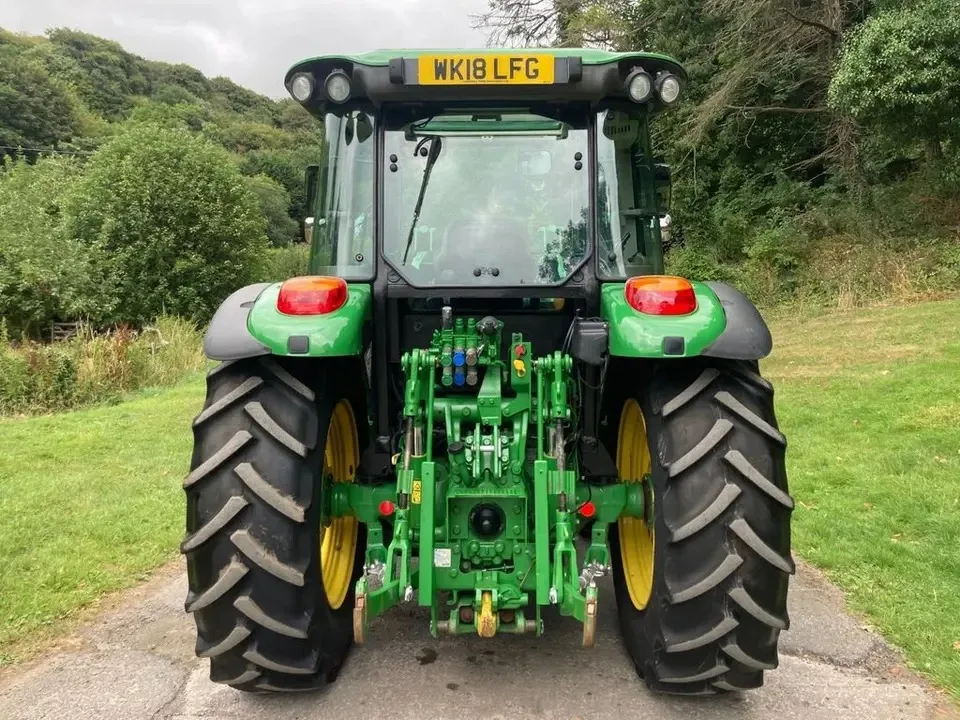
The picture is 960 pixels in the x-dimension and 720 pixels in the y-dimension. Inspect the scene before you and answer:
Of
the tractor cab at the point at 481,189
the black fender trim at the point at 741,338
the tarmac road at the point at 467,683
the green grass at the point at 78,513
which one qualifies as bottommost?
the tarmac road at the point at 467,683

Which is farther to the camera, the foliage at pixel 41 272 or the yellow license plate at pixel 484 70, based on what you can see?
the foliage at pixel 41 272

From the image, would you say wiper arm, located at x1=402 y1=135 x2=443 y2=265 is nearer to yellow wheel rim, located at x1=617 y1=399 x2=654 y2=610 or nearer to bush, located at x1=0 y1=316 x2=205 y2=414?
yellow wheel rim, located at x1=617 y1=399 x2=654 y2=610

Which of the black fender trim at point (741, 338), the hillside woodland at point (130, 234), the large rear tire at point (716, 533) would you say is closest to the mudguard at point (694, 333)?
the black fender trim at point (741, 338)

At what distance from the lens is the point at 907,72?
39.1ft

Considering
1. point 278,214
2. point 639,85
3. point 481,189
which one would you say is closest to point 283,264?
point 278,214

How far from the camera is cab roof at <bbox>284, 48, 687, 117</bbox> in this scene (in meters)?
2.76

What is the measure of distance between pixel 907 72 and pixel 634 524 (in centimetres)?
1170

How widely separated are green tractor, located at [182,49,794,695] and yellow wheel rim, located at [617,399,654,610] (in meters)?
0.01

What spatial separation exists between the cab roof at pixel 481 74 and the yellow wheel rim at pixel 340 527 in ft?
3.94

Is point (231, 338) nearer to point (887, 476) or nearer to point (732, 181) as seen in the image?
point (887, 476)

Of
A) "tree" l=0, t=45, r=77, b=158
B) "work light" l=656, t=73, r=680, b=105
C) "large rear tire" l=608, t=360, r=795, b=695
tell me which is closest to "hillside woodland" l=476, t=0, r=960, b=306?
"work light" l=656, t=73, r=680, b=105

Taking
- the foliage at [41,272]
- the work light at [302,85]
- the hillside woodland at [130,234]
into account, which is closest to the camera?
the work light at [302,85]

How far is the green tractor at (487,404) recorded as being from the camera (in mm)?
2402

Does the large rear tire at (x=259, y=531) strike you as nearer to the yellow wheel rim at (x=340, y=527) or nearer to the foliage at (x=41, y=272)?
the yellow wheel rim at (x=340, y=527)
